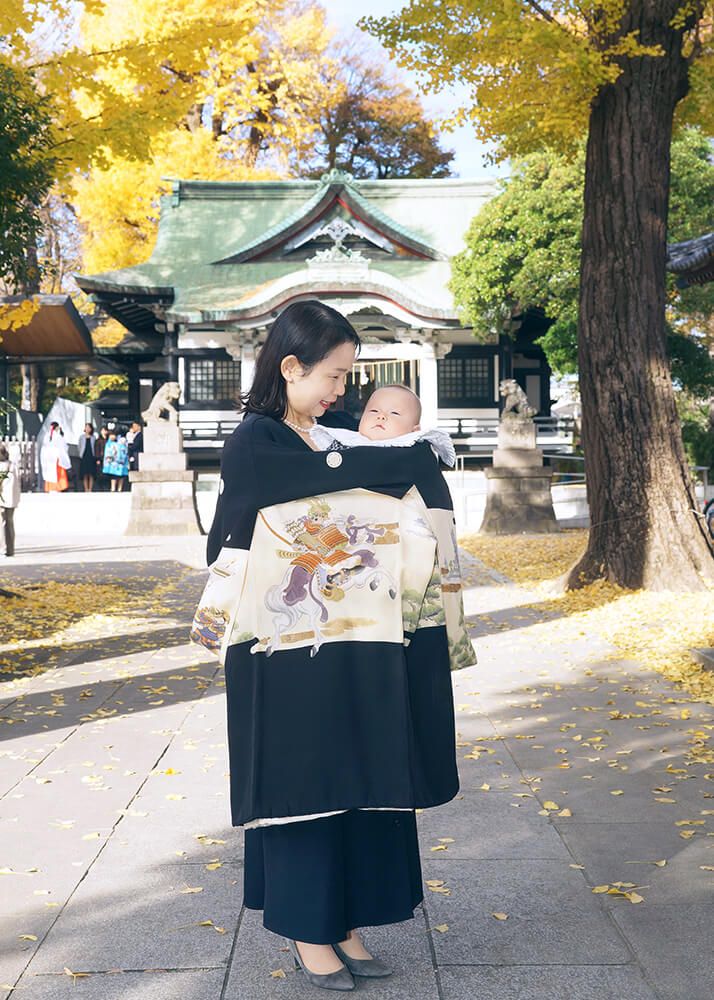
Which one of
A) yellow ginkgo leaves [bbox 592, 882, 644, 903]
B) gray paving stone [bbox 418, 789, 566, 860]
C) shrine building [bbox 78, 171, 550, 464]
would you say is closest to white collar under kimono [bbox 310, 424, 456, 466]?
yellow ginkgo leaves [bbox 592, 882, 644, 903]

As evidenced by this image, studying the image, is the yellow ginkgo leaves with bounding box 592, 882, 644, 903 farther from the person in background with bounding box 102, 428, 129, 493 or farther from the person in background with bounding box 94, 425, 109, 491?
the person in background with bounding box 94, 425, 109, 491

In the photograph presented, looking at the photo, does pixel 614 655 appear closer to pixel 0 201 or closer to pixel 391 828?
pixel 391 828

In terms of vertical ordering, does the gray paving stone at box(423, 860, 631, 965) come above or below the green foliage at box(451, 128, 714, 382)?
below

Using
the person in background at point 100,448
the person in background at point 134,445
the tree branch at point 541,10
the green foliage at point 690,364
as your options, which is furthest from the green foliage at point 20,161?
the person in background at point 100,448

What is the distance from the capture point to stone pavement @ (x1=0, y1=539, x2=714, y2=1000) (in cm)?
292

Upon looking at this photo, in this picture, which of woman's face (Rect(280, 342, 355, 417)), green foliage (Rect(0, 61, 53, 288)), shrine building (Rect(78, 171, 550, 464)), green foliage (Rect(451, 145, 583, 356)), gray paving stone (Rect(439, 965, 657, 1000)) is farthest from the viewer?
shrine building (Rect(78, 171, 550, 464))

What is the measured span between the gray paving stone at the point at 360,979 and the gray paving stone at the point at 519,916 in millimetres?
77

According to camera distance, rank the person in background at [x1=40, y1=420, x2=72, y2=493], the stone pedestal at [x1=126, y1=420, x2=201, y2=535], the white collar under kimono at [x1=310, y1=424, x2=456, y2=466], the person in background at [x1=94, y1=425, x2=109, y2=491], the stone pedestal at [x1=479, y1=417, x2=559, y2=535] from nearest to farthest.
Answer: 1. the white collar under kimono at [x1=310, y1=424, x2=456, y2=466]
2. the stone pedestal at [x1=479, y1=417, x2=559, y2=535]
3. the stone pedestal at [x1=126, y1=420, x2=201, y2=535]
4. the person in background at [x1=40, y1=420, x2=72, y2=493]
5. the person in background at [x1=94, y1=425, x2=109, y2=491]

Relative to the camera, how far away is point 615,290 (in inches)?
417

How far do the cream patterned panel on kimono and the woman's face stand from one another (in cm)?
34

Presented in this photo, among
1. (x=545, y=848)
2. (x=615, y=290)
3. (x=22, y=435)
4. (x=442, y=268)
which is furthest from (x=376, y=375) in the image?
(x=545, y=848)

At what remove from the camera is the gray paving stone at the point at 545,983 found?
277cm

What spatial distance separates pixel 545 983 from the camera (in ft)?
9.31

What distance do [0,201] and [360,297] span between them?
18.7 metres
